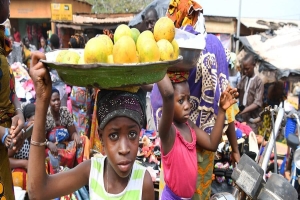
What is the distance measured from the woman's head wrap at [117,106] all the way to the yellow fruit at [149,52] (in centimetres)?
33

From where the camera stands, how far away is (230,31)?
11.8m

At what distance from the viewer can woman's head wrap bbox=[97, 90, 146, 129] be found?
1621 millimetres

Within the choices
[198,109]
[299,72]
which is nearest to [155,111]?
[198,109]

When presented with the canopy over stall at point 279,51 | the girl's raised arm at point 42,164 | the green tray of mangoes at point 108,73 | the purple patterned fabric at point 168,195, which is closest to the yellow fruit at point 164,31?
the green tray of mangoes at point 108,73

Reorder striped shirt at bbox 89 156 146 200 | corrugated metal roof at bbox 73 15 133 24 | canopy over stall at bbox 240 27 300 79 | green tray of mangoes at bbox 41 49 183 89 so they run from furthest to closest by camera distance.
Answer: corrugated metal roof at bbox 73 15 133 24
canopy over stall at bbox 240 27 300 79
striped shirt at bbox 89 156 146 200
green tray of mangoes at bbox 41 49 183 89

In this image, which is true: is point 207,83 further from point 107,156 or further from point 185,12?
point 107,156

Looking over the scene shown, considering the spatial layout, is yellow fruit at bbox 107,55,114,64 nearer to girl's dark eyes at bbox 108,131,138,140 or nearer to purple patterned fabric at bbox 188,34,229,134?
girl's dark eyes at bbox 108,131,138,140

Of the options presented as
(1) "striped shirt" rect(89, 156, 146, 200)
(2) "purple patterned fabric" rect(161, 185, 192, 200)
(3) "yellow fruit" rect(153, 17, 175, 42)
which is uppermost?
(3) "yellow fruit" rect(153, 17, 175, 42)

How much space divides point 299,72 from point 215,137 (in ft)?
18.7

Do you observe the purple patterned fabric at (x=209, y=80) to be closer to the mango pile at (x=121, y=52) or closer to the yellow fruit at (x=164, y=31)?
the yellow fruit at (x=164, y=31)

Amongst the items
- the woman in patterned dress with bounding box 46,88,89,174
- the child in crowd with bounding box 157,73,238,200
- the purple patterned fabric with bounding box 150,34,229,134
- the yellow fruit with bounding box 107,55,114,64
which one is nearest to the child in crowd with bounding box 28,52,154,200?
the yellow fruit with bounding box 107,55,114,64

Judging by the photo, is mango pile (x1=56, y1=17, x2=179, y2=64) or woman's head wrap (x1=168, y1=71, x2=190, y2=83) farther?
woman's head wrap (x1=168, y1=71, x2=190, y2=83)

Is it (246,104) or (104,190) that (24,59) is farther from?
(104,190)

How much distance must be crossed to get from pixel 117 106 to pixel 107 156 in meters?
0.27
